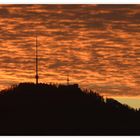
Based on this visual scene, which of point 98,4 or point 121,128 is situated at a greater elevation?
point 98,4

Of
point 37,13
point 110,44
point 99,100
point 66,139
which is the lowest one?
point 66,139

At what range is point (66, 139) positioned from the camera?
354 cm

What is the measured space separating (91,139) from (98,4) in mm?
1172

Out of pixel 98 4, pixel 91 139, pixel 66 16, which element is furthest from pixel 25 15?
pixel 91 139

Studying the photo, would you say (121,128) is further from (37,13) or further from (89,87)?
(37,13)

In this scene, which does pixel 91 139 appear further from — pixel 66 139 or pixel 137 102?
pixel 137 102

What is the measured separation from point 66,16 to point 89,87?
0.66m

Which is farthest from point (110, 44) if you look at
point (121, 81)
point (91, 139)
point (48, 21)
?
point (91, 139)

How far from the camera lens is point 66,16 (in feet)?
12.2

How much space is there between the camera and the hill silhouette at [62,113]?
139 inches

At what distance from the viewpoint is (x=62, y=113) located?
11.7ft

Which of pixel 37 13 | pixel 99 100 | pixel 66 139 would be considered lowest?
pixel 66 139

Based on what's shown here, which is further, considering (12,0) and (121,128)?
(12,0)

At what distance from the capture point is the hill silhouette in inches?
139
